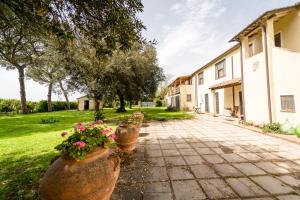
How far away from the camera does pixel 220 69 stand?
1836cm

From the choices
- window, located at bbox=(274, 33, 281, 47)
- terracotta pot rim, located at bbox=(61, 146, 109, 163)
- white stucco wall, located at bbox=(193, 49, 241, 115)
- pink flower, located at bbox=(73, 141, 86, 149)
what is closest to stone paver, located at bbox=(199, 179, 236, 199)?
terracotta pot rim, located at bbox=(61, 146, 109, 163)

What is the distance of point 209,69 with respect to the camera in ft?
69.0

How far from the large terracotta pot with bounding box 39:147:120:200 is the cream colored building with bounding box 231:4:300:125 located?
8.69m

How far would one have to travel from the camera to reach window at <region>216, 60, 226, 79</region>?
1761 centimetres

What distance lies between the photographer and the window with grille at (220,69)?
692 inches

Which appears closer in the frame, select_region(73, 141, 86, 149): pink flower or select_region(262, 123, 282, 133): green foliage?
select_region(73, 141, 86, 149): pink flower

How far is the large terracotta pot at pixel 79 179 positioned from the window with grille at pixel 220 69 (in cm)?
1712

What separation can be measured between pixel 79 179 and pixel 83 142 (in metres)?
0.47

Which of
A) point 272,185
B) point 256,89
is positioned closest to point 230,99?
point 256,89

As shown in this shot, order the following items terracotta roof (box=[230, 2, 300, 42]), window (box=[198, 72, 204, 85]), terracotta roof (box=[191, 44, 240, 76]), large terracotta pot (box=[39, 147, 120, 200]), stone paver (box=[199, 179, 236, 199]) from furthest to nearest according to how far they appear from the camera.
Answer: window (box=[198, 72, 204, 85]) → terracotta roof (box=[191, 44, 240, 76]) → terracotta roof (box=[230, 2, 300, 42]) → stone paver (box=[199, 179, 236, 199]) → large terracotta pot (box=[39, 147, 120, 200])

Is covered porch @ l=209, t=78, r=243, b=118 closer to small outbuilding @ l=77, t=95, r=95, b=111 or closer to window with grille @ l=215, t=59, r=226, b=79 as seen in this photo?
window with grille @ l=215, t=59, r=226, b=79

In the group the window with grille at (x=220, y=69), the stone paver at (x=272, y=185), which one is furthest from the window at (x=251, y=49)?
the stone paver at (x=272, y=185)

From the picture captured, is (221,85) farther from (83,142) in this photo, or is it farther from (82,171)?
(82,171)

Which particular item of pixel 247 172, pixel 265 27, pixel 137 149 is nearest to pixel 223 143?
pixel 247 172
